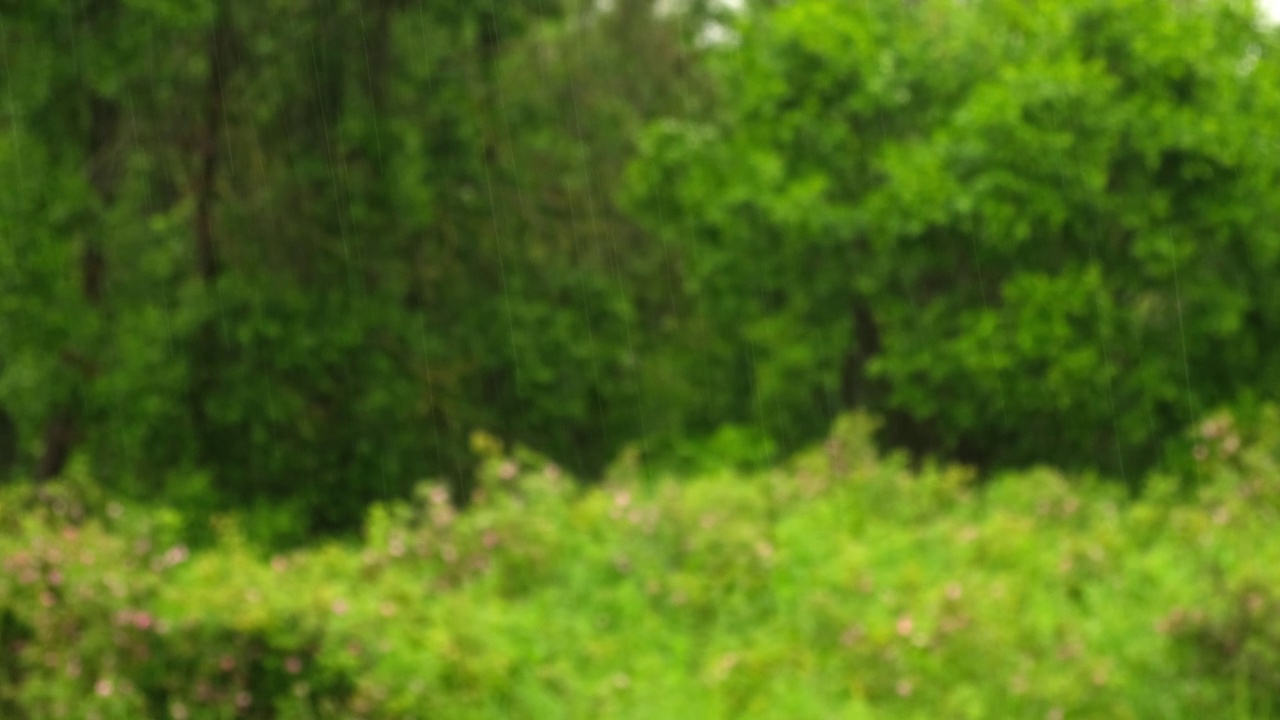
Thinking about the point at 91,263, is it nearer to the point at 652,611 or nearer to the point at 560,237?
the point at 560,237

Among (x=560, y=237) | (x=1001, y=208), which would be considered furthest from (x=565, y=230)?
(x=1001, y=208)

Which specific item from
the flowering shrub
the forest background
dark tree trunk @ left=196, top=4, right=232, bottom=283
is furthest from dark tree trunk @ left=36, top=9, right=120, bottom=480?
the flowering shrub

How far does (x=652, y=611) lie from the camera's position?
8352 millimetres

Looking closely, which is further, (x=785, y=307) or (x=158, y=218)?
(x=785, y=307)

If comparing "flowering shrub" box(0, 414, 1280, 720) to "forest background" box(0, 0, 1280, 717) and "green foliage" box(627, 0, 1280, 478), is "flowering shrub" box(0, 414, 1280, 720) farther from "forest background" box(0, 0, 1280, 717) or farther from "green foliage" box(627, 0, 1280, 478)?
"green foliage" box(627, 0, 1280, 478)

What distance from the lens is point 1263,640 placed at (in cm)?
672

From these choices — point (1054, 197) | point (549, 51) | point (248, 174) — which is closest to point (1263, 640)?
point (1054, 197)

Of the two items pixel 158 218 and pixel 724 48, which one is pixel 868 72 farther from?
pixel 158 218

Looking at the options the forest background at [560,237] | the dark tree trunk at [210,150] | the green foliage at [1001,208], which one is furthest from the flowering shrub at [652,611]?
the green foliage at [1001,208]

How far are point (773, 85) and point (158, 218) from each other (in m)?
7.47

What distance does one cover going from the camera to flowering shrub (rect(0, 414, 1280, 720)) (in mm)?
6785

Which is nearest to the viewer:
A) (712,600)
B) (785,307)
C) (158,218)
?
(712,600)

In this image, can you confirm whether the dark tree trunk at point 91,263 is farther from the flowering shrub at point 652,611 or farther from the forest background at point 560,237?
the flowering shrub at point 652,611

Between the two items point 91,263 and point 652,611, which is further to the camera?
point 91,263
